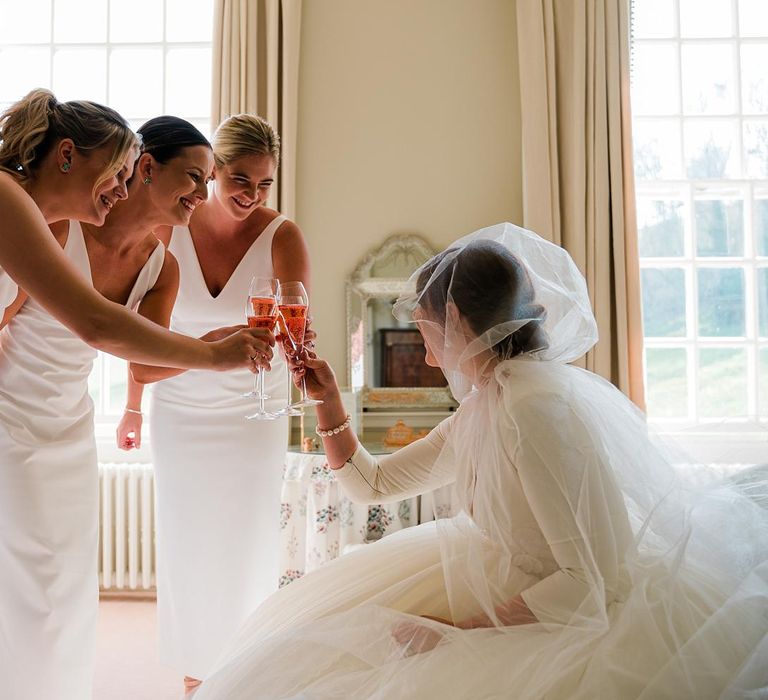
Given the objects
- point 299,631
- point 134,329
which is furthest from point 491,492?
point 134,329

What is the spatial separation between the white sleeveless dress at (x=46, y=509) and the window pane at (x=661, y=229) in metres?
3.52

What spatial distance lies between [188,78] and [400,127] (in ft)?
4.36

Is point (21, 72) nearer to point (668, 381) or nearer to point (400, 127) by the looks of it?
point (400, 127)

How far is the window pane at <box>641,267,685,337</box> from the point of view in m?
4.59

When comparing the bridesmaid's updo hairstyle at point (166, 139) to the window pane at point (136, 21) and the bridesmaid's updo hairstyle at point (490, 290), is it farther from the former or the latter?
the window pane at point (136, 21)

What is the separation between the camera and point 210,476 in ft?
7.89

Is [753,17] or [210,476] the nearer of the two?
[210,476]

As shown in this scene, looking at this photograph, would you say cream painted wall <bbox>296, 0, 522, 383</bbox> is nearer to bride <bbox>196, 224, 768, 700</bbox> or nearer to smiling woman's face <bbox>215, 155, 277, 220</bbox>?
smiling woman's face <bbox>215, 155, 277, 220</bbox>

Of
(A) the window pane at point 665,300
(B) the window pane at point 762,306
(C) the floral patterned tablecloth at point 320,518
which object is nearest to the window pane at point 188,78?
(C) the floral patterned tablecloth at point 320,518

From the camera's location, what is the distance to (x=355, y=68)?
4473 millimetres

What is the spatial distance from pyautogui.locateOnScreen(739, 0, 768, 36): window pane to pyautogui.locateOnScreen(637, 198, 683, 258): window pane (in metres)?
1.09

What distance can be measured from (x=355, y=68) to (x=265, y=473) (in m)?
2.85

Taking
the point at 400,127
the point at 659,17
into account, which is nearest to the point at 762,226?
the point at 659,17

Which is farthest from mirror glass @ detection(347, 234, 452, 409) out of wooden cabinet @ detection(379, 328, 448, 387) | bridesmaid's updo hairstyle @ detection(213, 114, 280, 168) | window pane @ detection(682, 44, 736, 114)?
bridesmaid's updo hairstyle @ detection(213, 114, 280, 168)
